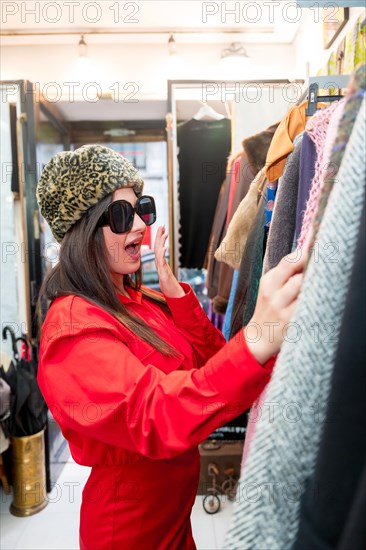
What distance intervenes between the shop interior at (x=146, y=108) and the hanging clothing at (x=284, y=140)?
0.53 metres

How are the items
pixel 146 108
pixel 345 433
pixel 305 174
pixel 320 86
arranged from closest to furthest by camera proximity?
pixel 345 433
pixel 305 174
pixel 320 86
pixel 146 108

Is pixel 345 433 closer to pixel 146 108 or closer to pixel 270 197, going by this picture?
pixel 270 197

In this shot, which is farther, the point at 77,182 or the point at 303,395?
the point at 77,182

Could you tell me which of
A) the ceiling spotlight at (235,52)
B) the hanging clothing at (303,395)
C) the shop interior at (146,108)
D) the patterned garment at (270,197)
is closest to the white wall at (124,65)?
the shop interior at (146,108)

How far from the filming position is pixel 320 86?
1220 mm

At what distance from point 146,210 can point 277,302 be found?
77 centimetres

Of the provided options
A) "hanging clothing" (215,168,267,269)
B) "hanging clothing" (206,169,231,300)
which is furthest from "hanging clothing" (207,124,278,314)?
"hanging clothing" (215,168,267,269)

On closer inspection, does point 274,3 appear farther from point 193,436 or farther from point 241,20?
point 193,436

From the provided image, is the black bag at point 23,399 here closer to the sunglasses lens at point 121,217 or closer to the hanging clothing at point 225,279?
the hanging clothing at point 225,279

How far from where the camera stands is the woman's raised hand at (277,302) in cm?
58

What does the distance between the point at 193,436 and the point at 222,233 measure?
6.04 feet

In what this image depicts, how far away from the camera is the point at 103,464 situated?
1.07 meters

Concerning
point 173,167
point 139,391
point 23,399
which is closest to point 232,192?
point 173,167

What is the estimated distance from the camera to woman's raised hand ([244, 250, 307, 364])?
0.58 meters
